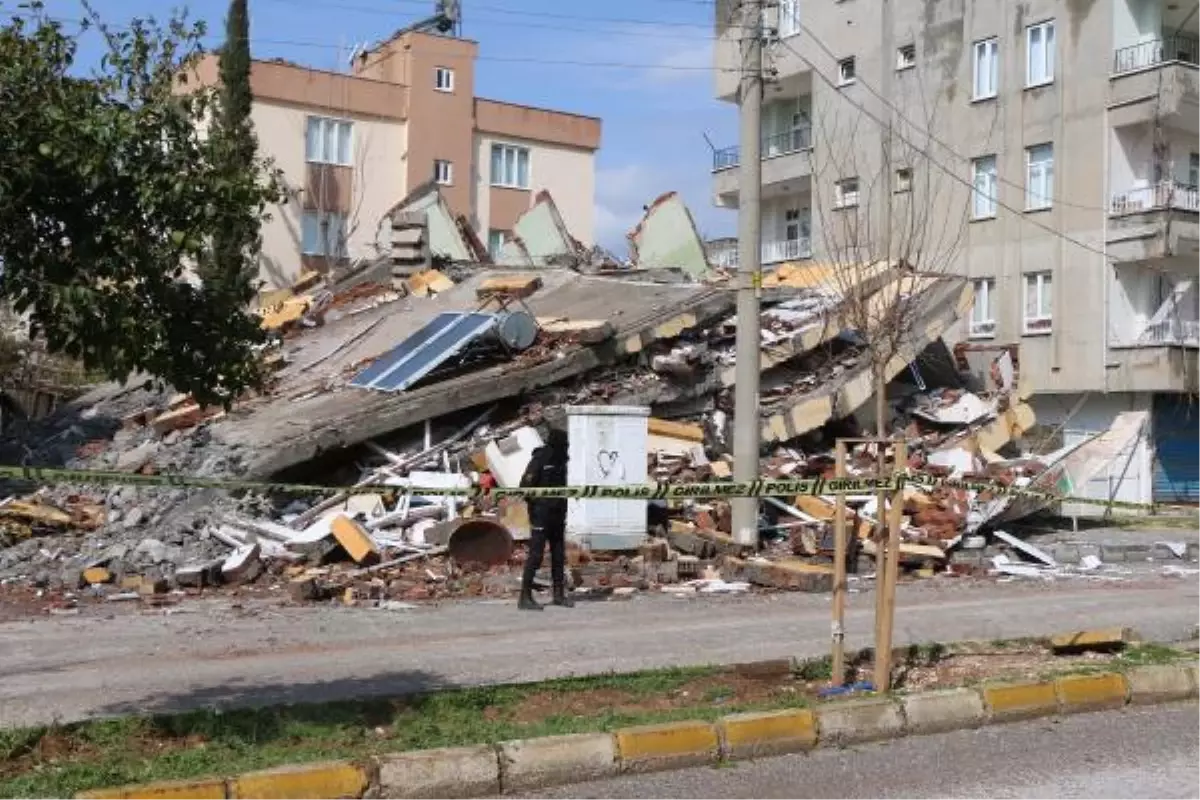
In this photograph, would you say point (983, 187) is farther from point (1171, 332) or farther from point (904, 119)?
point (1171, 332)

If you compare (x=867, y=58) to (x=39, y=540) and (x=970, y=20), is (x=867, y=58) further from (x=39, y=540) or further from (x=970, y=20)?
(x=39, y=540)

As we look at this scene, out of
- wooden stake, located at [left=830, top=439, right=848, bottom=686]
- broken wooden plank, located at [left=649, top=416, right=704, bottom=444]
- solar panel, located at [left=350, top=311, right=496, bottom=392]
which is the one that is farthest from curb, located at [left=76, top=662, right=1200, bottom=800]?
solar panel, located at [left=350, top=311, right=496, bottom=392]

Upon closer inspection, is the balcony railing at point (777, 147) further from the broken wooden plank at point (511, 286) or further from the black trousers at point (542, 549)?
the black trousers at point (542, 549)

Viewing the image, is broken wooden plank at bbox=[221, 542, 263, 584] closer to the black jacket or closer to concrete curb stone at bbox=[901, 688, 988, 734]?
the black jacket

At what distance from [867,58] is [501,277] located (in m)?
18.2

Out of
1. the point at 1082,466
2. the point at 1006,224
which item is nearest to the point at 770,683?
the point at 1082,466

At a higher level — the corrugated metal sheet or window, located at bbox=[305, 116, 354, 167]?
window, located at bbox=[305, 116, 354, 167]

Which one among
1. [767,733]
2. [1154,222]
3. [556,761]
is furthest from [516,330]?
[1154,222]

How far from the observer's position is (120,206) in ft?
18.7

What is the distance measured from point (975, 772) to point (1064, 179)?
2822 cm

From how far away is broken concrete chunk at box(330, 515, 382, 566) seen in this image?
581 inches

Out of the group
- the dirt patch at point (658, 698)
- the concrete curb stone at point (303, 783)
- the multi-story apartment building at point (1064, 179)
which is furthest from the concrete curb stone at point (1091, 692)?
the multi-story apartment building at point (1064, 179)

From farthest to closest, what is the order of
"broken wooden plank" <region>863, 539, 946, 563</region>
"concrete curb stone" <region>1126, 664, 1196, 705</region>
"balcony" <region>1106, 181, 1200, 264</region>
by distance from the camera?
"balcony" <region>1106, 181, 1200, 264</region> → "broken wooden plank" <region>863, 539, 946, 563</region> → "concrete curb stone" <region>1126, 664, 1196, 705</region>

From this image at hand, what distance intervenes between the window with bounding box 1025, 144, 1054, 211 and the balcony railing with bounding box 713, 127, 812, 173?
770 centimetres
